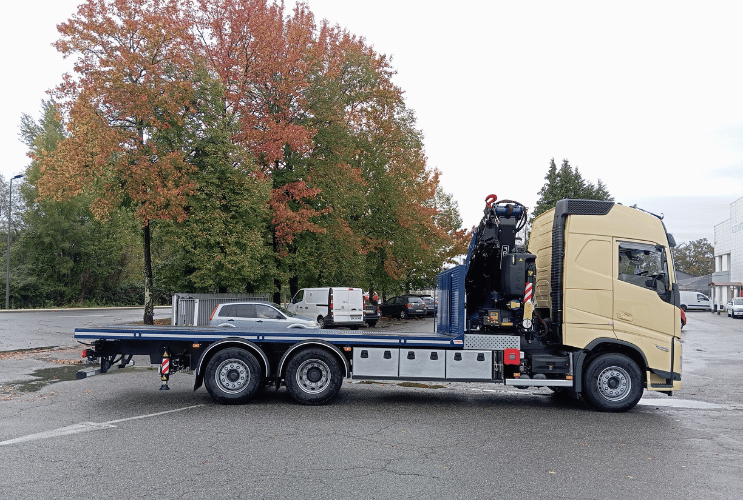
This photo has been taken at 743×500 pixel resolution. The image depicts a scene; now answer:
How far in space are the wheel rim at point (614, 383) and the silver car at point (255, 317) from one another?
10.6 metres

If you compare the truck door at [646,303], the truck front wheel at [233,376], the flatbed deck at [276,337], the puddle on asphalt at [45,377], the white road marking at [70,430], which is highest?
the truck door at [646,303]

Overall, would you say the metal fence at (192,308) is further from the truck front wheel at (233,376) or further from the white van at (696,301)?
the white van at (696,301)

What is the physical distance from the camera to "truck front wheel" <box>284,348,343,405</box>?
9.43 metres

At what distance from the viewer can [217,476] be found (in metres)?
5.63

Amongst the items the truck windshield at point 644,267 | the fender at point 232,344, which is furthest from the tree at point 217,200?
the truck windshield at point 644,267

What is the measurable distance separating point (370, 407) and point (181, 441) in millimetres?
3415

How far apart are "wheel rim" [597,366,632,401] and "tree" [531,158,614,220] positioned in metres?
45.8

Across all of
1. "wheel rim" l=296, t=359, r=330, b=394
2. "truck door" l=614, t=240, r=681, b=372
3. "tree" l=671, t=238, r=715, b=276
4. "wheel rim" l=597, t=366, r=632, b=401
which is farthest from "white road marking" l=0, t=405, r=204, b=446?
"tree" l=671, t=238, r=715, b=276

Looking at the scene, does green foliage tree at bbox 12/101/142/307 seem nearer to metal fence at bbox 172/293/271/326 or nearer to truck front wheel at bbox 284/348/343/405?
metal fence at bbox 172/293/271/326

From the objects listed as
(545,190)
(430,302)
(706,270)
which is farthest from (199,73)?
(706,270)

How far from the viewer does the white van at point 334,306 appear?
24219 millimetres

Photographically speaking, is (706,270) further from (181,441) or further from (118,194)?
(181,441)

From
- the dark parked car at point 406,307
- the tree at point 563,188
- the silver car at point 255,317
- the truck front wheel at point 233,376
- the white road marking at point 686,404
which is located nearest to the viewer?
the truck front wheel at point 233,376

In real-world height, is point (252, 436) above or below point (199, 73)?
below
